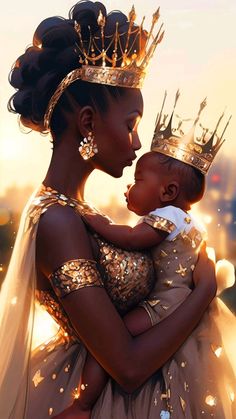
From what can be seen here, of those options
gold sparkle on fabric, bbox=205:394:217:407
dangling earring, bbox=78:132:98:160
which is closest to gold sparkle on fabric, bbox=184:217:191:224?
dangling earring, bbox=78:132:98:160

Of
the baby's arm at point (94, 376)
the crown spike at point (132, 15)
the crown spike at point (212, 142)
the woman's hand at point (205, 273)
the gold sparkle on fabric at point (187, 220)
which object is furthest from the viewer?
the crown spike at point (212, 142)

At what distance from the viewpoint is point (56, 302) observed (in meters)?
4.58

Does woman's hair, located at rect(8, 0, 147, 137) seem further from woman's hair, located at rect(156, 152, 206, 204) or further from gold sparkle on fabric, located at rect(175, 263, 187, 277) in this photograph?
gold sparkle on fabric, located at rect(175, 263, 187, 277)

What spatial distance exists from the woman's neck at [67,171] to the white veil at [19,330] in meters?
0.17

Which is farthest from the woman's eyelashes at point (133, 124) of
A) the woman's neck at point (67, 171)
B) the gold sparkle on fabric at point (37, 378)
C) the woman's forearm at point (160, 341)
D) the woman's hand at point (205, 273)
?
the gold sparkle on fabric at point (37, 378)

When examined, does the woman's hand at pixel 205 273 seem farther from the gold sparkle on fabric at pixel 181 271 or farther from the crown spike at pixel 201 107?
the crown spike at pixel 201 107

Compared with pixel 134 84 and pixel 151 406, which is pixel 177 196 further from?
pixel 151 406

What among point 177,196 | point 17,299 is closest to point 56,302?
point 17,299

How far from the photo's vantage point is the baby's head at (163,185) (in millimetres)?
4914

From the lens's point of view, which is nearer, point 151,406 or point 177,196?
point 151,406

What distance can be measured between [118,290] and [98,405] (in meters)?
0.54

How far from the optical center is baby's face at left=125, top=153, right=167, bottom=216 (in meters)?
4.93

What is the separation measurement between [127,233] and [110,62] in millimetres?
877

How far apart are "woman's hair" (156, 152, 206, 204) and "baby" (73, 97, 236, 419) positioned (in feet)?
0.23
